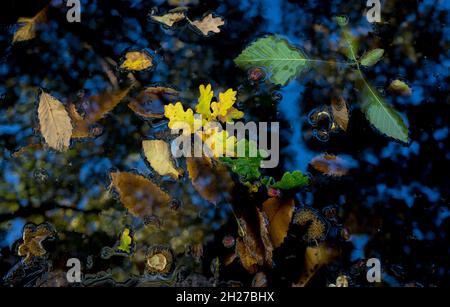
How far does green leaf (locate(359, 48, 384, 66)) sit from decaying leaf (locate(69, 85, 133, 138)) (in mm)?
862

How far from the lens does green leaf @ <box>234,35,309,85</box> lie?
1.61m

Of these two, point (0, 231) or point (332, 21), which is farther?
point (332, 21)

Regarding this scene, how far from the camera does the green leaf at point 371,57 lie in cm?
163

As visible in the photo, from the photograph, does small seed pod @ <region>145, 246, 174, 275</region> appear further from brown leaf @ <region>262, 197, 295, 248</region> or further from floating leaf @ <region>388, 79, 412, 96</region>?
floating leaf @ <region>388, 79, 412, 96</region>

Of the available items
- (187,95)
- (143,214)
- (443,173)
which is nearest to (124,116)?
(187,95)

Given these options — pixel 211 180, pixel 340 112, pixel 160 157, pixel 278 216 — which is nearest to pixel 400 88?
pixel 340 112

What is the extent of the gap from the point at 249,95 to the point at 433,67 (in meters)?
0.69

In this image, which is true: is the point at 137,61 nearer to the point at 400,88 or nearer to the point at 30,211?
the point at 30,211

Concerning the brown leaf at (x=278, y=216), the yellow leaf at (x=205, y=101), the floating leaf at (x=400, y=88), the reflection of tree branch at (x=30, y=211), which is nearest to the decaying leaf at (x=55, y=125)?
the reflection of tree branch at (x=30, y=211)

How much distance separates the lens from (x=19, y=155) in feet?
5.16
